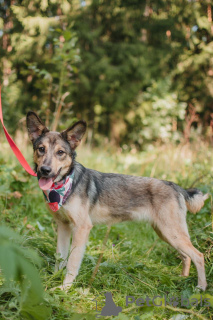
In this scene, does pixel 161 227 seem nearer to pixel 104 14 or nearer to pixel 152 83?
pixel 152 83

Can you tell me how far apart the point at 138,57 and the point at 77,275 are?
1340cm

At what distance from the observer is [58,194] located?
315cm

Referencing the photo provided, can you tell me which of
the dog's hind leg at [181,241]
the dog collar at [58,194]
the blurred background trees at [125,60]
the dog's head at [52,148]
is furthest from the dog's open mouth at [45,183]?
the blurred background trees at [125,60]

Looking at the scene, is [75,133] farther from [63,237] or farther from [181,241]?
[181,241]

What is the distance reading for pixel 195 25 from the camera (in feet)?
51.1

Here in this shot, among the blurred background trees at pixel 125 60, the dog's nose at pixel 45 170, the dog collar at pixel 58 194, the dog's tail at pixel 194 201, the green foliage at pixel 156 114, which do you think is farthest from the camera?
the green foliage at pixel 156 114

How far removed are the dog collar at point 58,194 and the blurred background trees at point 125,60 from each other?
10.0 metres

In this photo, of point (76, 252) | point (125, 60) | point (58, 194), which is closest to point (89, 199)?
point (58, 194)

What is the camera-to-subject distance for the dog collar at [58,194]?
3.14m

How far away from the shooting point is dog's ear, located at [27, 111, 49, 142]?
131 inches

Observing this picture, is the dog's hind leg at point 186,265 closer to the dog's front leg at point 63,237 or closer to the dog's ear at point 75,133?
the dog's front leg at point 63,237

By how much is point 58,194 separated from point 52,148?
0.55 m

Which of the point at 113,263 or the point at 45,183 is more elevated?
the point at 45,183

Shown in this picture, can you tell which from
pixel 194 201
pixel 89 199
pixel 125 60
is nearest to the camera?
pixel 89 199
